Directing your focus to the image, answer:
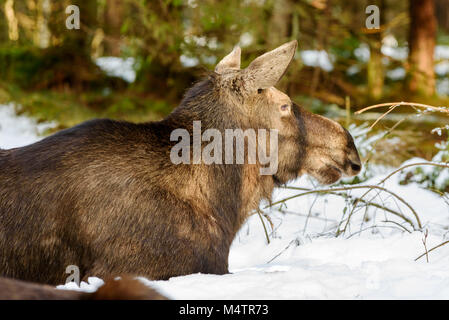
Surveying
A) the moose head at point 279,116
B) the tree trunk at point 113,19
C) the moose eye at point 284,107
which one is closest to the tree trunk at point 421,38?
the tree trunk at point 113,19

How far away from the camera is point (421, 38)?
42.7 ft

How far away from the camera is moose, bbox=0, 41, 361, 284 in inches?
146

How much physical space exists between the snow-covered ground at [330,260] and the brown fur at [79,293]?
0.23 metres

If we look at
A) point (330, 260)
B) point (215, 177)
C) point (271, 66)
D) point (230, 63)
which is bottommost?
point (330, 260)

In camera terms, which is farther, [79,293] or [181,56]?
[181,56]

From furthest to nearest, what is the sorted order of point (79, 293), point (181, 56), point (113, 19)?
point (113, 19)
point (181, 56)
point (79, 293)

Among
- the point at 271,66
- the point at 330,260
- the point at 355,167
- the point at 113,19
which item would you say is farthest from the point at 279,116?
the point at 113,19

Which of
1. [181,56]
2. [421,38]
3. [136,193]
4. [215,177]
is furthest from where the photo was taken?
[421,38]

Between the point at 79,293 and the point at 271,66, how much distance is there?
2.25 m

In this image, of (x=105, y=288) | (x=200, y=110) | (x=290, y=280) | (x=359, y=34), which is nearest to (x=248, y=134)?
(x=200, y=110)

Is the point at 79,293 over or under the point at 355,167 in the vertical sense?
under

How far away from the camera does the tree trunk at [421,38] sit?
12.9m

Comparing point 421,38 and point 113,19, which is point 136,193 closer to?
point 421,38

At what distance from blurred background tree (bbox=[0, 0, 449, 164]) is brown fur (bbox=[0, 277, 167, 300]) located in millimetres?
6581
